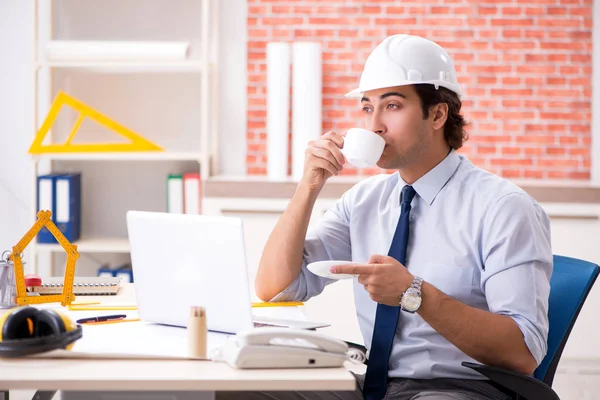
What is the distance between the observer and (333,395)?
2.06 metres

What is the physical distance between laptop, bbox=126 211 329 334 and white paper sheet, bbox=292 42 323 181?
7.66 feet

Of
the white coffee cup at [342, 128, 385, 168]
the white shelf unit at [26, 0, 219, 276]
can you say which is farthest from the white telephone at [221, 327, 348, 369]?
the white shelf unit at [26, 0, 219, 276]

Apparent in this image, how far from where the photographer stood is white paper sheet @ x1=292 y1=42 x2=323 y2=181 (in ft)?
13.8

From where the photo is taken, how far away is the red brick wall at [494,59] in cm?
432

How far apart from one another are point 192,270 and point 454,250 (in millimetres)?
672

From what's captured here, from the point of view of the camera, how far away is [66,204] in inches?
162

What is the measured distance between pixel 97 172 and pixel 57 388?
314 centimetres

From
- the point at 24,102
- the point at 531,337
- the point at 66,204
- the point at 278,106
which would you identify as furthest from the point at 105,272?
the point at 531,337

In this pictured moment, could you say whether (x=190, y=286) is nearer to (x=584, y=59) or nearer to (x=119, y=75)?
(x=119, y=75)

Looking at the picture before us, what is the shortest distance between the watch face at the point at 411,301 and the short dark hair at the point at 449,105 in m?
0.61

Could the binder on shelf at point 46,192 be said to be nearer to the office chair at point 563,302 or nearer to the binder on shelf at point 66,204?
the binder on shelf at point 66,204

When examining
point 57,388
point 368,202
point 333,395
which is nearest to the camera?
point 57,388

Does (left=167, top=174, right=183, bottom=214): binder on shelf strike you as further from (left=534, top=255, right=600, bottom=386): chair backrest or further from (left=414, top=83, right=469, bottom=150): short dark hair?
(left=534, top=255, right=600, bottom=386): chair backrest

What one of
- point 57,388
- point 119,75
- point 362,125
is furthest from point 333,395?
point 119,75
